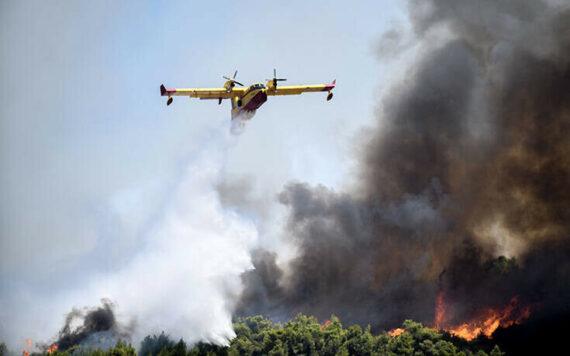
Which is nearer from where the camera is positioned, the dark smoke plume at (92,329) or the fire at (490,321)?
the dark smoke plume at (92,329)

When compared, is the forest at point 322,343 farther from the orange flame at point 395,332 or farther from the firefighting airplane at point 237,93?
the firefighting airplane at point 237,93

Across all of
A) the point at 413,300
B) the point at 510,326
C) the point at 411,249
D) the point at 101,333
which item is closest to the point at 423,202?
the point at 411,249

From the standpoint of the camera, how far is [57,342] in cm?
10269

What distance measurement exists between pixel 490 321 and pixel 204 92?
54.0m

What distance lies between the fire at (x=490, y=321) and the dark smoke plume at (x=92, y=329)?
159ft

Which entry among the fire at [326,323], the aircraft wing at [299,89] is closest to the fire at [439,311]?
the fire at [326,323]

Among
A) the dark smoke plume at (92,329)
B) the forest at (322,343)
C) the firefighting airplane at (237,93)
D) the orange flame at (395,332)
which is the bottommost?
the forest at (322,343)

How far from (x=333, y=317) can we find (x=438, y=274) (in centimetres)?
1866

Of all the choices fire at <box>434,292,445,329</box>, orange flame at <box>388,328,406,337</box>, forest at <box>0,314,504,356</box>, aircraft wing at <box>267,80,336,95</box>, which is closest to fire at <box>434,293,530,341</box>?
fire at <box>434,292,445,329</box>

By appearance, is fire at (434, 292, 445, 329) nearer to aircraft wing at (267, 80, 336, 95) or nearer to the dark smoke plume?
aircraft wing at (267, 80, 336, 95)

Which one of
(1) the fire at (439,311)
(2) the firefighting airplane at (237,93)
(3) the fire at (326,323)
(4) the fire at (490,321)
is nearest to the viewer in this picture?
(2) the firefighting airplane at (237,93)

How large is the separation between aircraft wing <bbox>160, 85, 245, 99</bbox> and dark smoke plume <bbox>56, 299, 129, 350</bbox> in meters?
31.6

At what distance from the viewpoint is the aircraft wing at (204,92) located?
98.6m

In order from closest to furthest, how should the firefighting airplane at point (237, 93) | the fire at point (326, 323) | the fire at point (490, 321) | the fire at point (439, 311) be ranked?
1. the firefighting airplane at point (237, 93)
2. the fire at point (490, 321)
3. the fire at point (439, 311)
4. the fire at point (326, 323)
